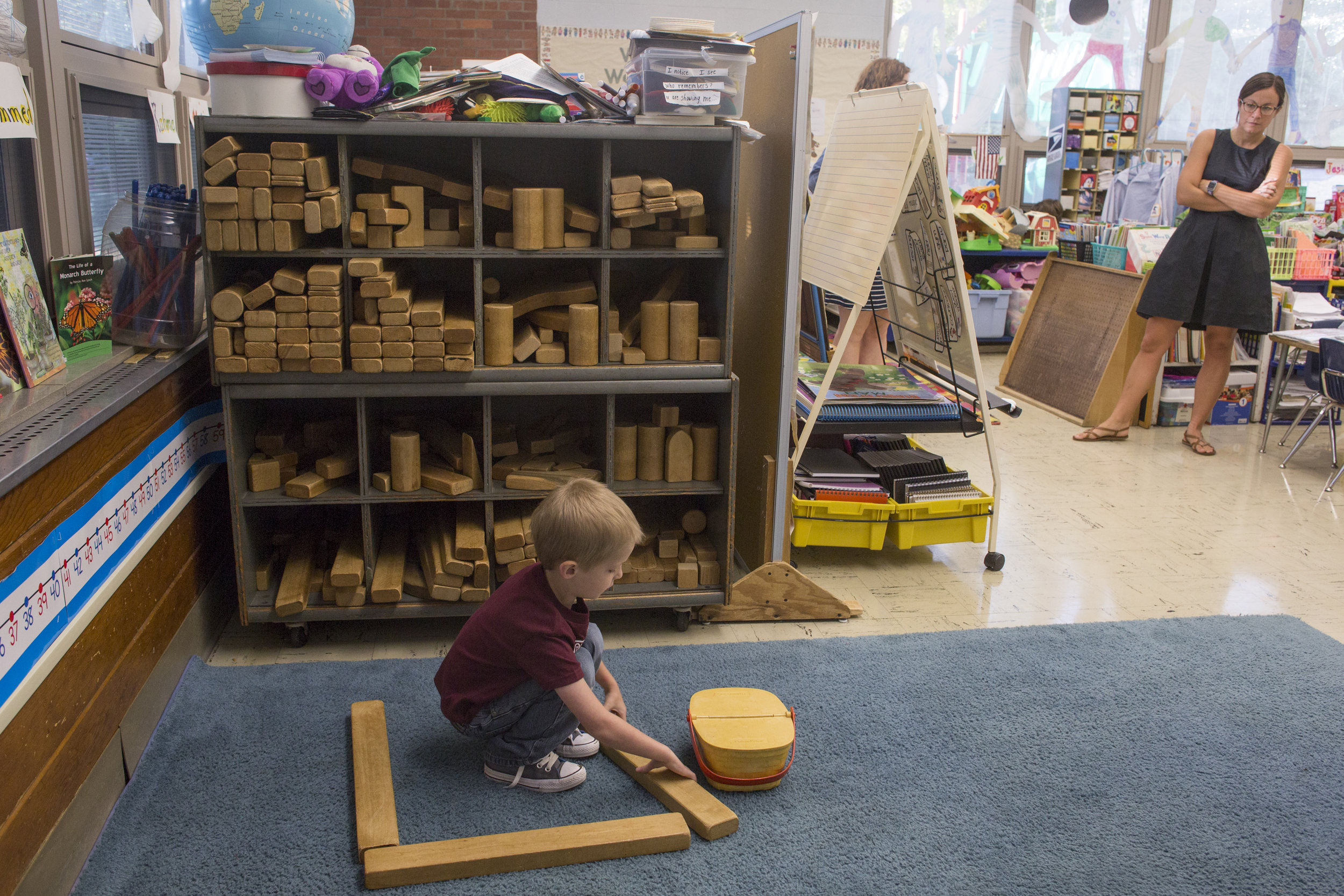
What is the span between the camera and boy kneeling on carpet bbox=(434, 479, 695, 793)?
6.81 ft

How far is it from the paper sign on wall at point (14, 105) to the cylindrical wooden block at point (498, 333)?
46.5 inches

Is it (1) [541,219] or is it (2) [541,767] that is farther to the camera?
(1) [541,219]

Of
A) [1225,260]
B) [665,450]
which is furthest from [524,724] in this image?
[1225,260]

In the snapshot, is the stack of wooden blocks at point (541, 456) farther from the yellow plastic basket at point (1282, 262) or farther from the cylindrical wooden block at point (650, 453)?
the yellow plastic basket at point (1282, 262)

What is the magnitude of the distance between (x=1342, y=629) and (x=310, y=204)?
3.39 metres

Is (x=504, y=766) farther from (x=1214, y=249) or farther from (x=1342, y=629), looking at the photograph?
(x=1214, y=249)

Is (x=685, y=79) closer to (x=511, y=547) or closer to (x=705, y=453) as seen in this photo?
(x=705, y=453)

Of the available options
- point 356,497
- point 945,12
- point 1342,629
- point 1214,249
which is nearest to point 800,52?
point 356,497

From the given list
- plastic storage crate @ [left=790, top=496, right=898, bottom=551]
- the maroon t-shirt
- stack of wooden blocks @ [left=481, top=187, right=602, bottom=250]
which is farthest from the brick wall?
the maroon t-shirt

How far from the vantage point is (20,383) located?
7.39 ft

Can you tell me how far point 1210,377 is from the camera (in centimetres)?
547

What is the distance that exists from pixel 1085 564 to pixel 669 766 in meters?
2.25

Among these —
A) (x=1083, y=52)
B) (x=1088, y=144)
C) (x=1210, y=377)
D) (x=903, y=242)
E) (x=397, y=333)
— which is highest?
(x=1083, y=52)

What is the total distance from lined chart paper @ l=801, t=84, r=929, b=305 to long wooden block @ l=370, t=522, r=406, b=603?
5.41 feet
